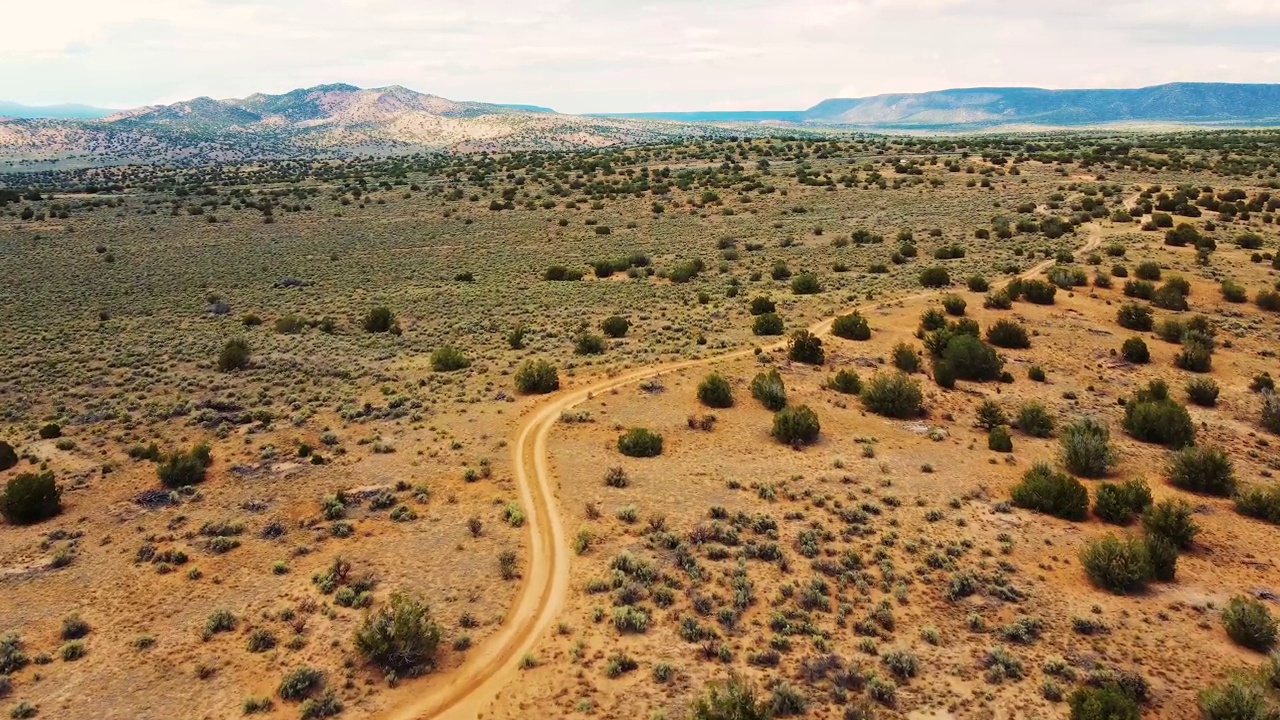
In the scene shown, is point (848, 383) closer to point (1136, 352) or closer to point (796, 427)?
point (796, 427)

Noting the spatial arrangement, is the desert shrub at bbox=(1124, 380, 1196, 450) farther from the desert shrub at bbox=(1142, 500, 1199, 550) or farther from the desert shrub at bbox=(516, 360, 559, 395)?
the desert shrub at bbox=(516, 360, 559, 395)

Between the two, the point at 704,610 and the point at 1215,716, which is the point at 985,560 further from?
the point at 704,610

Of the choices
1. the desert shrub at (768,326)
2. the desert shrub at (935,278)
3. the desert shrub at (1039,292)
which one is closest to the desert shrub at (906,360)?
the desert shrub at (768,326)

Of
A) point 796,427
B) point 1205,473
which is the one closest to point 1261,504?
point 1205,473

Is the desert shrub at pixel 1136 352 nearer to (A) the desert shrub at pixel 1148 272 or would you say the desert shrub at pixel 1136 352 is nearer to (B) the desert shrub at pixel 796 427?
(A) the desert shrub at pixel 1148 272

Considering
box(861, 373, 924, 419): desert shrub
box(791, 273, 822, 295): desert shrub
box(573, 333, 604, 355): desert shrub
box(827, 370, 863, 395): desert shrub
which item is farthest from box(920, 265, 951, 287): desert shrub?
box(573, 333, 604, 355): desert shrub
